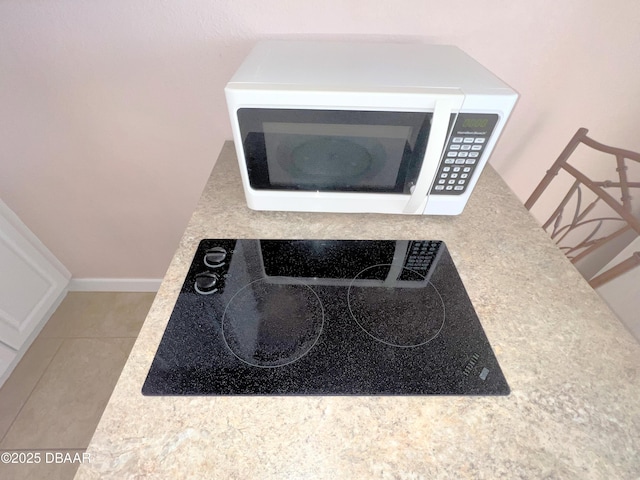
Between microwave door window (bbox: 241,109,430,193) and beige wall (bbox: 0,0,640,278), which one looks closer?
microwave door window (bbox: 241,109,430,193)

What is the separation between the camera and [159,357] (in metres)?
0.50

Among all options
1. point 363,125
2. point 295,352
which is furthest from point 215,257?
point 363,125

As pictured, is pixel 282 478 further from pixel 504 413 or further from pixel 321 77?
pixel 321 77

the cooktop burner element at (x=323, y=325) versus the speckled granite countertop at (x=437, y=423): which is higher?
the speckled granite countertop at (x=437, y=423)

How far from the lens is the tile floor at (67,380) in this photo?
3.69ft

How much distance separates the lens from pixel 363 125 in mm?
579

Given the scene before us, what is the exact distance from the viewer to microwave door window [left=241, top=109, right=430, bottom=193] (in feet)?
1.89

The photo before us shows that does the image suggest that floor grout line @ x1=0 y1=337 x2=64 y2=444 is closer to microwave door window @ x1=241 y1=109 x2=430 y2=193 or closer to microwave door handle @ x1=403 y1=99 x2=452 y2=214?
microwave door window @ x1=241 y1=109 x2=430 y2=193

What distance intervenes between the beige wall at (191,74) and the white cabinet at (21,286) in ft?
0.43

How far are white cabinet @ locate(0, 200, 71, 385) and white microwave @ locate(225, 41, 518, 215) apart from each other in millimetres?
1071

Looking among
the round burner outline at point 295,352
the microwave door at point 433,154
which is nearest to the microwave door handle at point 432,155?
the microwave door at point 433,154

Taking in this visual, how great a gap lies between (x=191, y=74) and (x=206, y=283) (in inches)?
23.6

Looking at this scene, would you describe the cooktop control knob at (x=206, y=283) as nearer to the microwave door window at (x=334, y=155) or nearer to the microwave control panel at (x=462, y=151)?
the microwave door window at (x=334, y=155)

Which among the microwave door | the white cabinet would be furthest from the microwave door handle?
the white cabinet
